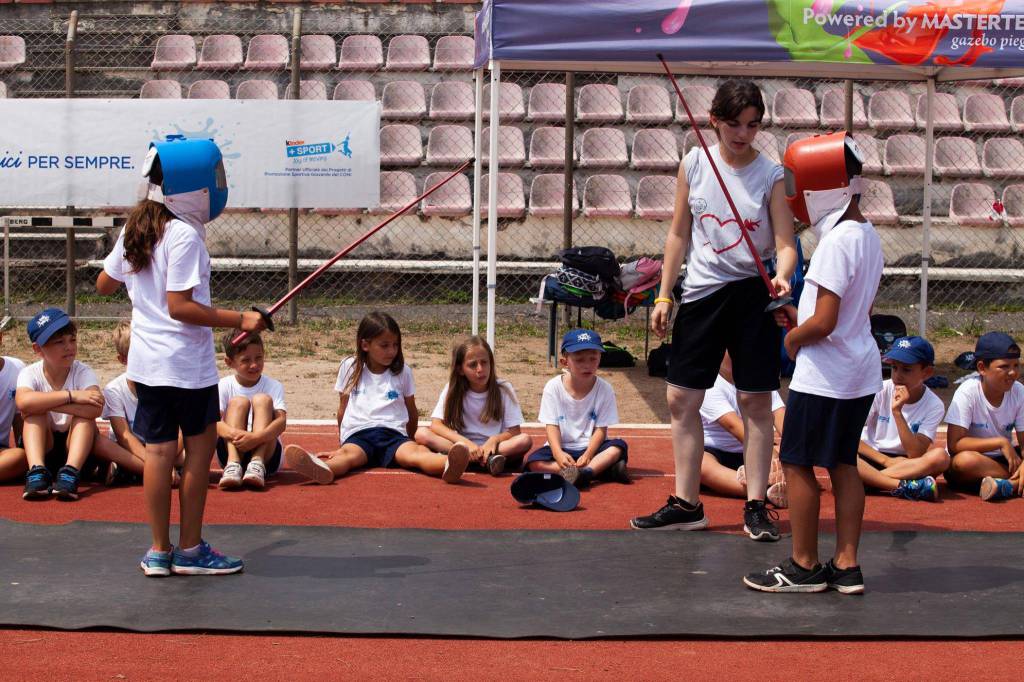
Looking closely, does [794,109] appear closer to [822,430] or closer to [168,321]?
[822,430]

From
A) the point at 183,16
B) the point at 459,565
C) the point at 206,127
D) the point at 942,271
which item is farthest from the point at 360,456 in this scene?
the point at 183,16

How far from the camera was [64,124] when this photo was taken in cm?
1095

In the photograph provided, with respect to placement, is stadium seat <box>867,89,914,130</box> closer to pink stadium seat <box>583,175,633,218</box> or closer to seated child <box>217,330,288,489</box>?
pink stadium seat <box>583,175,633,218</box>

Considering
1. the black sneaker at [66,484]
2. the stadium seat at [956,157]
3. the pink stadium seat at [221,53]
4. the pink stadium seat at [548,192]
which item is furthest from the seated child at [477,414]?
the stadium seat at [956,157]

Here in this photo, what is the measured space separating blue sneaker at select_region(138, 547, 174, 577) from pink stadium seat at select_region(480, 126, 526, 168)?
927cm

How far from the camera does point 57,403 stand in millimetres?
6102

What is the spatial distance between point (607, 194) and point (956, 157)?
3.95 metres

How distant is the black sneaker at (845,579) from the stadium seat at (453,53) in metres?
10.5

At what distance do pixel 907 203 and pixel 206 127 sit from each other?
7.58 metres

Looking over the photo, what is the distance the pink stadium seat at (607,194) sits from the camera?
13.3 metres

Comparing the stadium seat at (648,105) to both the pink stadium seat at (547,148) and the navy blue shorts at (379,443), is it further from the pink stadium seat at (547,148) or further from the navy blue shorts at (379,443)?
the navy blue shorts at (379,443)

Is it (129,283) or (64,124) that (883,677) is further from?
(64,124)

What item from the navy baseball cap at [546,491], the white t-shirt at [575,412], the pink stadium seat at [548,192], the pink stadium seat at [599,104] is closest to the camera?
the navy baseball cap at [546,491]

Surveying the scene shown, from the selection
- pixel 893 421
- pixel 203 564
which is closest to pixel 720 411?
pixel 893 421
